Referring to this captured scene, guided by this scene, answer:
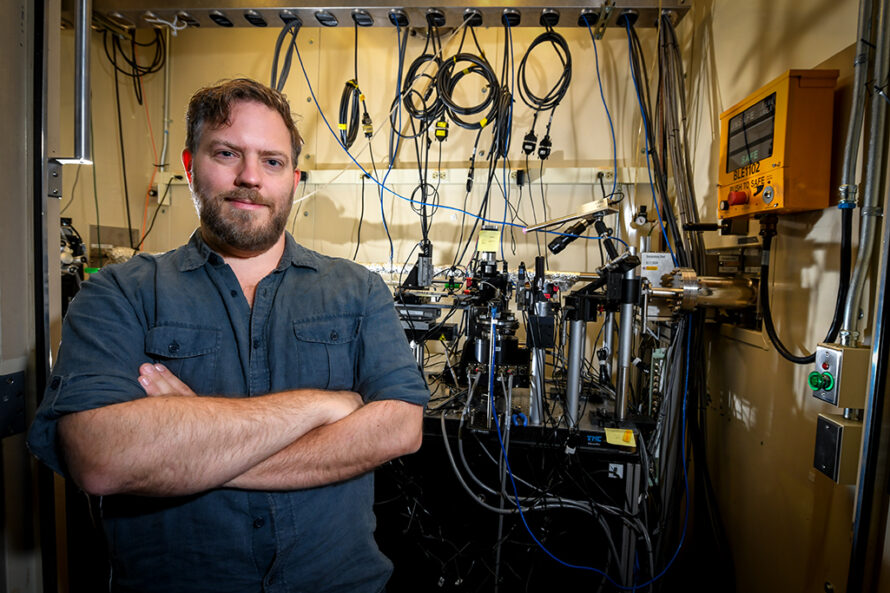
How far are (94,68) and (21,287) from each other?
8.24ft

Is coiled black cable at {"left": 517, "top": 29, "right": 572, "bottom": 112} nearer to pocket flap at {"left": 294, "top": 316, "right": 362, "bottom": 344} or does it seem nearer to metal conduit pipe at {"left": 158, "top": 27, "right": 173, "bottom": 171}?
pocket flap at {"left": 294, "top": 316, "right": 362, "bottom": 344}

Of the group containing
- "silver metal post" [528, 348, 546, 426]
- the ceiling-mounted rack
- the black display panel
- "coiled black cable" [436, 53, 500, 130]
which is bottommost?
"silver metal post" [528, 348, 546, 426]

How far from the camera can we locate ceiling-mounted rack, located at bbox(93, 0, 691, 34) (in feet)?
6.73

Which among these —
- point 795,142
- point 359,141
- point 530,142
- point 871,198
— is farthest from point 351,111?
point 871,198

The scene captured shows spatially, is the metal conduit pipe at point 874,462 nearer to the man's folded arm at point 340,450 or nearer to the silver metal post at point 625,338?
the silver metal post at point 625,338

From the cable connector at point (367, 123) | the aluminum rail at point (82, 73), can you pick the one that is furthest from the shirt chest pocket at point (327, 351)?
the cable connector at point (367, 123)

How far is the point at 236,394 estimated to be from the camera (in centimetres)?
95

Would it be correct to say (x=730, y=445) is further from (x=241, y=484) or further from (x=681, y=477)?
(x=241, y=484)

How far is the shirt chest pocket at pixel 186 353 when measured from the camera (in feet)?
3.02

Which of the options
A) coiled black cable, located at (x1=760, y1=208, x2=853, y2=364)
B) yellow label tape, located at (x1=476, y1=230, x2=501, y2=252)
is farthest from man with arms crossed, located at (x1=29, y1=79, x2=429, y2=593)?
coiled black cable, located at (x1=760, y1=208, x2=853, y2=364)

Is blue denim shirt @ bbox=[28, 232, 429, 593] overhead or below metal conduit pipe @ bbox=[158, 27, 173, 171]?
below

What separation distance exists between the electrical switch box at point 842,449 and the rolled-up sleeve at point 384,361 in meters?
0.98

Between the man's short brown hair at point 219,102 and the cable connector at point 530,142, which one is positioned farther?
the cable connector at point 530,142

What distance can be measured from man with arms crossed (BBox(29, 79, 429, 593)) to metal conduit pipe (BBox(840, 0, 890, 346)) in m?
1.06
